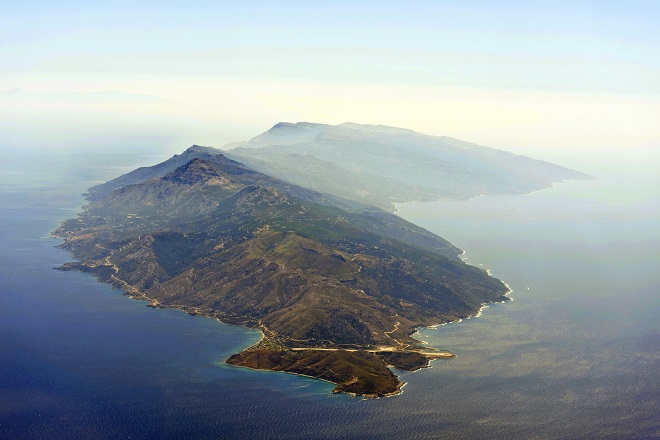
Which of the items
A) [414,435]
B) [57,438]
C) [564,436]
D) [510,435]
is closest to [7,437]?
[57,438]

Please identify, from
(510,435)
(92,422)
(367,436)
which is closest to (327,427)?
(367,436)

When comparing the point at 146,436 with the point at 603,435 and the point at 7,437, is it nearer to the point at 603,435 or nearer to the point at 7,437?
the point at 7,437

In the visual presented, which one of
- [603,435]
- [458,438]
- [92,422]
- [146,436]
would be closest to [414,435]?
[458,438]

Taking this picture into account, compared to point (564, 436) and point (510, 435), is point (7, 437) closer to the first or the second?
point (510, 435)

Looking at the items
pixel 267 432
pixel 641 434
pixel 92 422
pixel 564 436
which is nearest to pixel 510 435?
pixel 564 436

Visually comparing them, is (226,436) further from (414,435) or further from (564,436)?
(564,436)

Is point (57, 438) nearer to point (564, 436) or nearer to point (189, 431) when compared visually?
point (189, 431)
